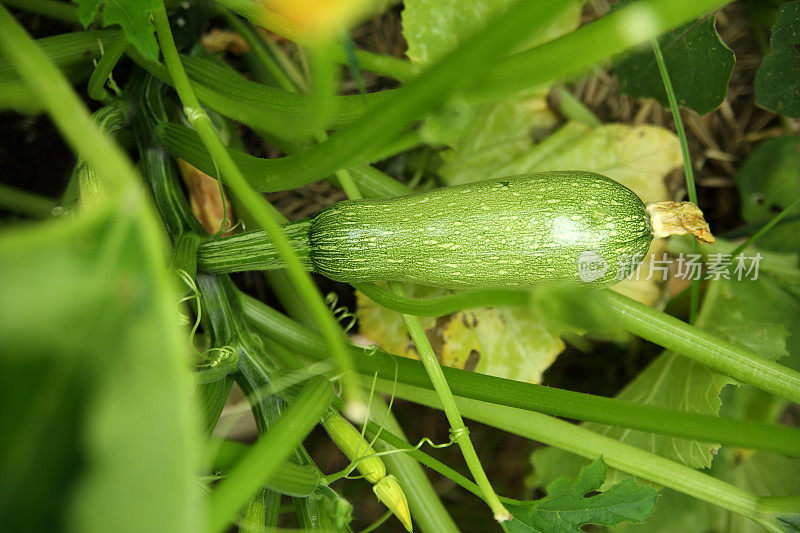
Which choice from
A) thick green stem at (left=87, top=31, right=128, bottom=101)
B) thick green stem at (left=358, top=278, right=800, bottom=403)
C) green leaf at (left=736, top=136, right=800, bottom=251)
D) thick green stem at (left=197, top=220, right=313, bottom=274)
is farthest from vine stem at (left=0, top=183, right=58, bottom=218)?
green leaf at (left=736, top=136, right=800, bottom=251)

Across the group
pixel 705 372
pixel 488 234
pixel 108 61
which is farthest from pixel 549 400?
pixel 108 61

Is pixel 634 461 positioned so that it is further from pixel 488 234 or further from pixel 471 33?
pixel 471 33

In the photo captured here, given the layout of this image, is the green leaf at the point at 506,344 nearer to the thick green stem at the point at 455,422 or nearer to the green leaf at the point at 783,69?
the thick green stem at the point at 455,422

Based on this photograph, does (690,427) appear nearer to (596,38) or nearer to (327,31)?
(596,38)

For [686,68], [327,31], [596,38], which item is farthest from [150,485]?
[686,68]

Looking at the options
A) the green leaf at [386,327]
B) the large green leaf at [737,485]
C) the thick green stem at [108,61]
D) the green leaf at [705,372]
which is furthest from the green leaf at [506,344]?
the thick green stem at [108,61]

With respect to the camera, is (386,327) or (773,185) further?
(773,185)
